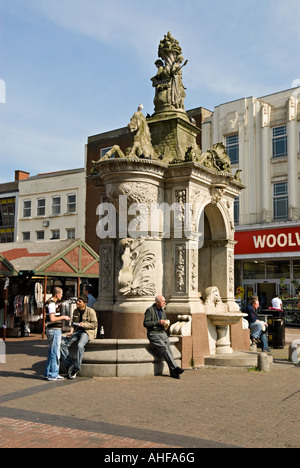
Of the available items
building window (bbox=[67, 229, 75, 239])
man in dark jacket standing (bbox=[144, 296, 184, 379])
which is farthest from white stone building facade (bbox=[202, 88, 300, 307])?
man in dark jacket standing (bbox=[144, 296, 184, 379])

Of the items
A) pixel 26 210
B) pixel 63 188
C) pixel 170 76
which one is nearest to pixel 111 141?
pixel 63 188


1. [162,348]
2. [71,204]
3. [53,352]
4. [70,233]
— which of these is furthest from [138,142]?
[70,233]

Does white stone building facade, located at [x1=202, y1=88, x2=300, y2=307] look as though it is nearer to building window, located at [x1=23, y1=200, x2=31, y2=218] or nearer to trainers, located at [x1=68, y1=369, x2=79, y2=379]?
building window, located at [x1=23, y1=200, x2=31, y2=218]

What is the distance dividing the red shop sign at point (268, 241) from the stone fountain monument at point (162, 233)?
18135mm

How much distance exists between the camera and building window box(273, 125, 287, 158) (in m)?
30.9

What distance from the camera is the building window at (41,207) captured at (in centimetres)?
4097

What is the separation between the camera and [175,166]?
1126 cm

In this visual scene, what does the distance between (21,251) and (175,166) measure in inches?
415

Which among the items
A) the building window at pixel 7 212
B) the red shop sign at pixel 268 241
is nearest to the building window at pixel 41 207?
the building window at pixel 7 212

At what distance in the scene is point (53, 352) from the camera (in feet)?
30.9

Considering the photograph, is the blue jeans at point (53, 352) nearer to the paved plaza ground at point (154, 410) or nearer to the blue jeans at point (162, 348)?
the paved plaza ground at point (154, 410)

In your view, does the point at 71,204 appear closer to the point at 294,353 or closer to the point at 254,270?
the point at 254,270

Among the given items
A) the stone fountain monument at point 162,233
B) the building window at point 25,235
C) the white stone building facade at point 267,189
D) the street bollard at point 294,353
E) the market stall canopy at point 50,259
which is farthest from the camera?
the building window at point 25,235

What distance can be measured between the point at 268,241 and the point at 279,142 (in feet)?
19.7
